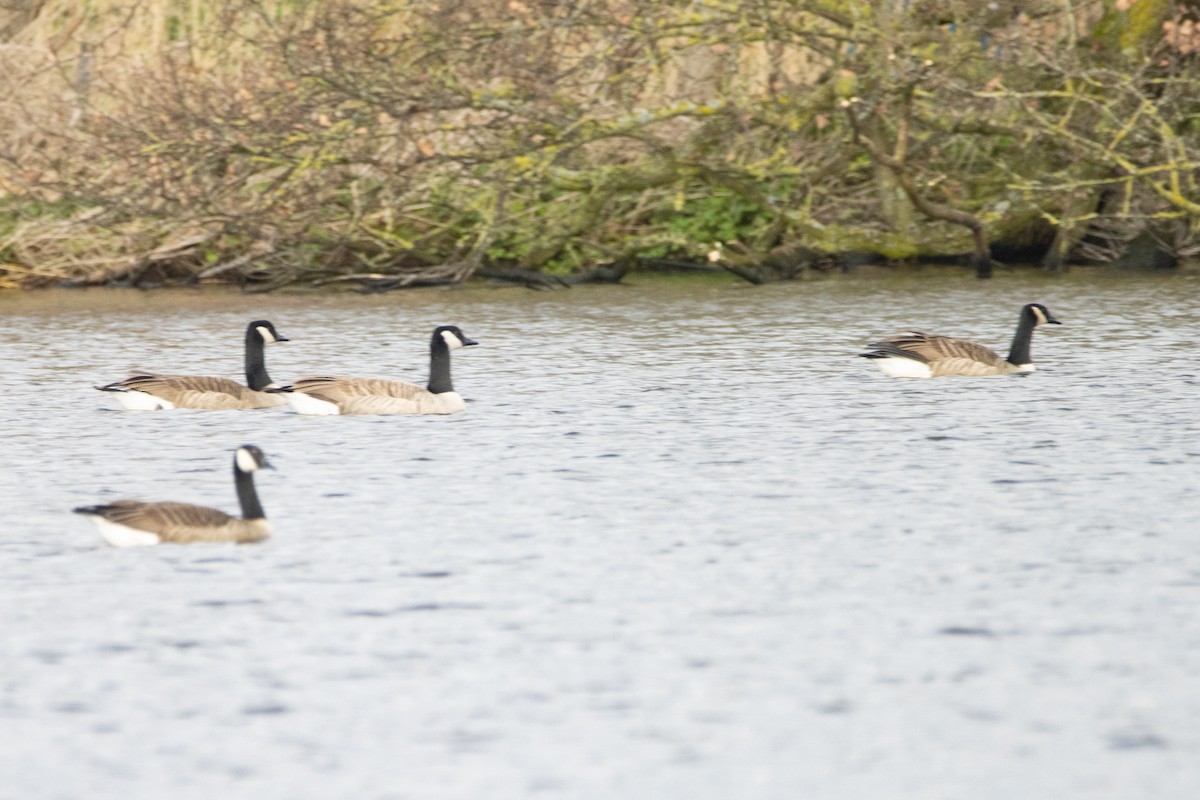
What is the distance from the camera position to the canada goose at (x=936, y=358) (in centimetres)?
1653

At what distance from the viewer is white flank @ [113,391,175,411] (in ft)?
49.9

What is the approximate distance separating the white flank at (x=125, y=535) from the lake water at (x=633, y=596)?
81mm

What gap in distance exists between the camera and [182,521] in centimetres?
984

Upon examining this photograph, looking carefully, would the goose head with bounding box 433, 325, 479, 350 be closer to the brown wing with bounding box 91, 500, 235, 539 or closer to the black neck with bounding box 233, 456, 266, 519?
the black neck with bounding box 233, 456, 266, 519

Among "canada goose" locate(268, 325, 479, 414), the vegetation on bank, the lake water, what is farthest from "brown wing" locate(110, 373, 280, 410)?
the vegetation on bank

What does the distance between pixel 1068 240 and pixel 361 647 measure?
22.5m

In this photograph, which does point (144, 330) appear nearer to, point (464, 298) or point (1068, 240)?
point (464, 298)

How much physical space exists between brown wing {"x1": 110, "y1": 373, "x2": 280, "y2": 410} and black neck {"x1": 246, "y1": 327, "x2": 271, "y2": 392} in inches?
21.3

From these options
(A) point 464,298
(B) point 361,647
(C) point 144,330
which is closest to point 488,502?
(B) point 361,647

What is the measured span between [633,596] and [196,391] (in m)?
7.44

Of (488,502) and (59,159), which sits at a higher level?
(59,159)

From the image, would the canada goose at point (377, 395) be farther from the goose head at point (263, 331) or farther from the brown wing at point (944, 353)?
the brown wing at point (944, 353)

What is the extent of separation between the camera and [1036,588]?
870 centimetres

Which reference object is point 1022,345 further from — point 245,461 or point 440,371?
point 245,461
